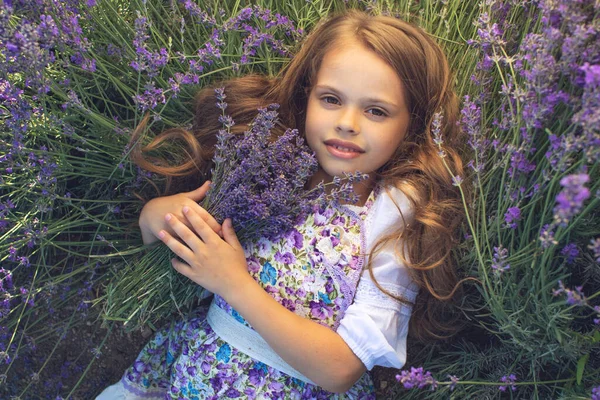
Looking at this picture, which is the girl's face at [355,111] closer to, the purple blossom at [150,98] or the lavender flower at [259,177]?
the lavender flower at [259,177]

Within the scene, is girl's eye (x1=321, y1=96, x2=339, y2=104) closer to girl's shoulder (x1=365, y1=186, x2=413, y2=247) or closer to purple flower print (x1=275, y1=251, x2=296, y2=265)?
girl's shoulder (x1=365, y1=186, x2=413, y2=247)

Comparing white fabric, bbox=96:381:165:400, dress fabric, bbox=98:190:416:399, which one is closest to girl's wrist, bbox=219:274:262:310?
dress fabric, bbox=98:190:416:399

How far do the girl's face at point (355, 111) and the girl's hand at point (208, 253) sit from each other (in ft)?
1.17

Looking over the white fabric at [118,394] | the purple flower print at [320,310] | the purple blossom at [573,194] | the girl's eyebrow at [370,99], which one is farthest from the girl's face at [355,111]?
the white fabric at [118,394]

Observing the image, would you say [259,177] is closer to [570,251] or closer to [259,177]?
[259,177]

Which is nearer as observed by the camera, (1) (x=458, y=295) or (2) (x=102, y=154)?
(1) (x=458, y=295)

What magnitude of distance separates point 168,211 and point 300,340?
52cm

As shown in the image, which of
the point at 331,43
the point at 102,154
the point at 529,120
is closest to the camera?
the point at 529,120

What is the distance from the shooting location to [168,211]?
5.17 ft

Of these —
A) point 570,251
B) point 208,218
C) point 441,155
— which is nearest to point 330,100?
point 441,155

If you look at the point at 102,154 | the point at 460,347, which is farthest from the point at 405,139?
the point at 102,154

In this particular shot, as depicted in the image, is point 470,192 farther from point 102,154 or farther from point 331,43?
point 102,154

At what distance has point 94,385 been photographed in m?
1.98

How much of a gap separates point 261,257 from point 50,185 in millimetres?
696
